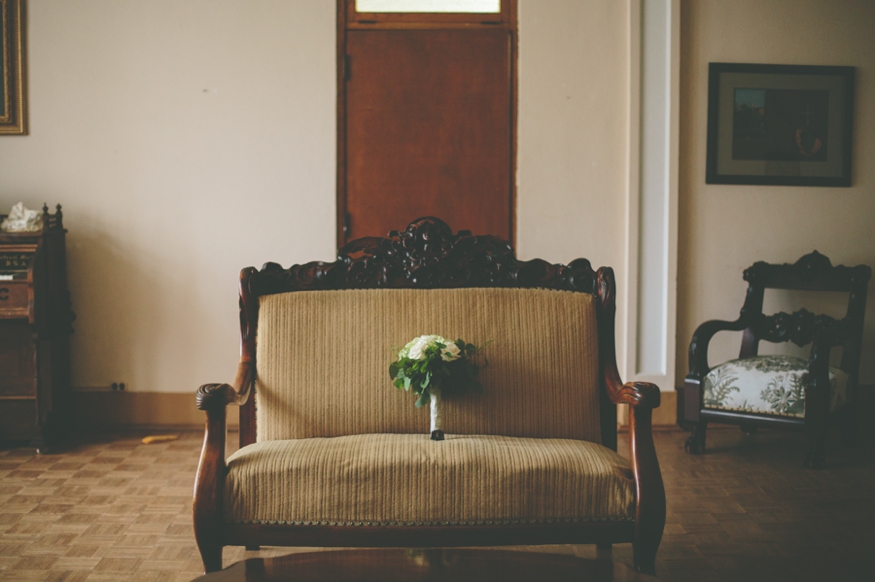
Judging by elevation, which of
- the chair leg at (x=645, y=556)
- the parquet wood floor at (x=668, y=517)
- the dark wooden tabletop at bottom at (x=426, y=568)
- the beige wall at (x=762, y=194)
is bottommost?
the parquet wood floor at (x=668, y=517)

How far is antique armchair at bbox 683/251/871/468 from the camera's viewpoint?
3129 mm

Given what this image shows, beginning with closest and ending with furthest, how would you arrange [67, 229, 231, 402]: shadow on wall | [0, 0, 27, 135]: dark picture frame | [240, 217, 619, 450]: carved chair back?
[240, 217, 619, 450]: carved chair back
[0, 0, 27, 135]: dark picture frame
[67, 229, 231, 402]: shadow on wall

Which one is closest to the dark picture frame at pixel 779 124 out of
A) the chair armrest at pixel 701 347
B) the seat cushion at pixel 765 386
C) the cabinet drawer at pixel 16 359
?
the chair armrest at pixel 701 347

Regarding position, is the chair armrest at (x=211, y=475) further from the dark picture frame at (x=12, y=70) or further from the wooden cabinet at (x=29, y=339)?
the dark picture frame at (x=12, y=70)

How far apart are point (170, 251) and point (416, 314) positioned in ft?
7.25

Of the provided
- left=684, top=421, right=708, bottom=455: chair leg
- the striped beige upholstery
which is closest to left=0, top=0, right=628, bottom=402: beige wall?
left=684, top=421, right=708, bottom=455: chair leg

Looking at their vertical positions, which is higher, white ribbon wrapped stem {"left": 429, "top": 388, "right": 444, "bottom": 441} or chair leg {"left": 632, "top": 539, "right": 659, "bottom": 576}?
white ribbon wrapped stem {"left": 429, "top": 388, "right": 444, "bottom": 441}

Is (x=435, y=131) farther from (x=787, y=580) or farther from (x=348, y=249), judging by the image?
(x=787, y=580)

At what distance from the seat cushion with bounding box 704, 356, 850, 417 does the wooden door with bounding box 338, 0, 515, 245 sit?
1422mm

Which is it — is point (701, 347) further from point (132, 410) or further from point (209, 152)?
point (132, 410)

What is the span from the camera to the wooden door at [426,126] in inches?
148

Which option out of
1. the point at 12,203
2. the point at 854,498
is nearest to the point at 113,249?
the point at 12,203

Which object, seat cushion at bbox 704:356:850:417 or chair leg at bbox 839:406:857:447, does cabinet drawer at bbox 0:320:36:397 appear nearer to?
seat cushion at bbox 704:356:850:417

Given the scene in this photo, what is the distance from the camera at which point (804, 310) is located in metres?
3.52
